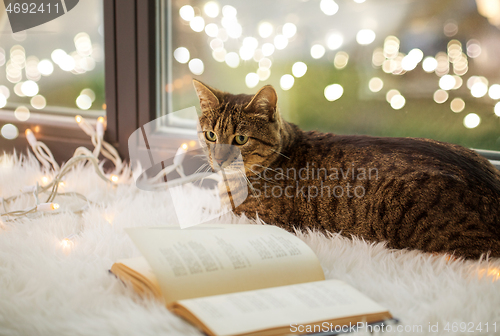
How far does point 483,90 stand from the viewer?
1.25m

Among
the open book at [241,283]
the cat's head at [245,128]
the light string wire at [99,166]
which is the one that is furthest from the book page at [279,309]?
the light string wire at [99,166]

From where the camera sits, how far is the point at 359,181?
99cm

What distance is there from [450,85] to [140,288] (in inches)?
50.0

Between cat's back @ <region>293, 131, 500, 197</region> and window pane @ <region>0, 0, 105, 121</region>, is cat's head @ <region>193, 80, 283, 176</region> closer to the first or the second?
cat's back @ <region>293, 131, 500, 197</region>

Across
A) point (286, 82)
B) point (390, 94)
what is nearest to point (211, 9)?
point (286, 82)

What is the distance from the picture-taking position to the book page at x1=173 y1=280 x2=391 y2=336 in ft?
1.77

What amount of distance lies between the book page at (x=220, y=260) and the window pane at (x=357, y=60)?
2.78 feet

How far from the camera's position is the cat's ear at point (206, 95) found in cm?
110

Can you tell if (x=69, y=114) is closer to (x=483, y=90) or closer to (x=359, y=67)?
(x=359, y=67)

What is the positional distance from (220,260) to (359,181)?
504 mm

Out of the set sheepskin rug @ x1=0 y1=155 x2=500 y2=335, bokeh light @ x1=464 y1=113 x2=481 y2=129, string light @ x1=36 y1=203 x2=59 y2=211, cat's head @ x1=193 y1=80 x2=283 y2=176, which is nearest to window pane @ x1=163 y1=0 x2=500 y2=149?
bokeh light @ x1=464 y1=113 x2=481 y2=129

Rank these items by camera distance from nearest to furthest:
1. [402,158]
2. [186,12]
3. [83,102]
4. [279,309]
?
[279,309] → [402,158] → [186,12] → [83,102]

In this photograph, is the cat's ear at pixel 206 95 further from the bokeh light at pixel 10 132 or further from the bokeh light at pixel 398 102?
the bokeh light at pixel 10 132

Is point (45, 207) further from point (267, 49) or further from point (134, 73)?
point (267, 49)
